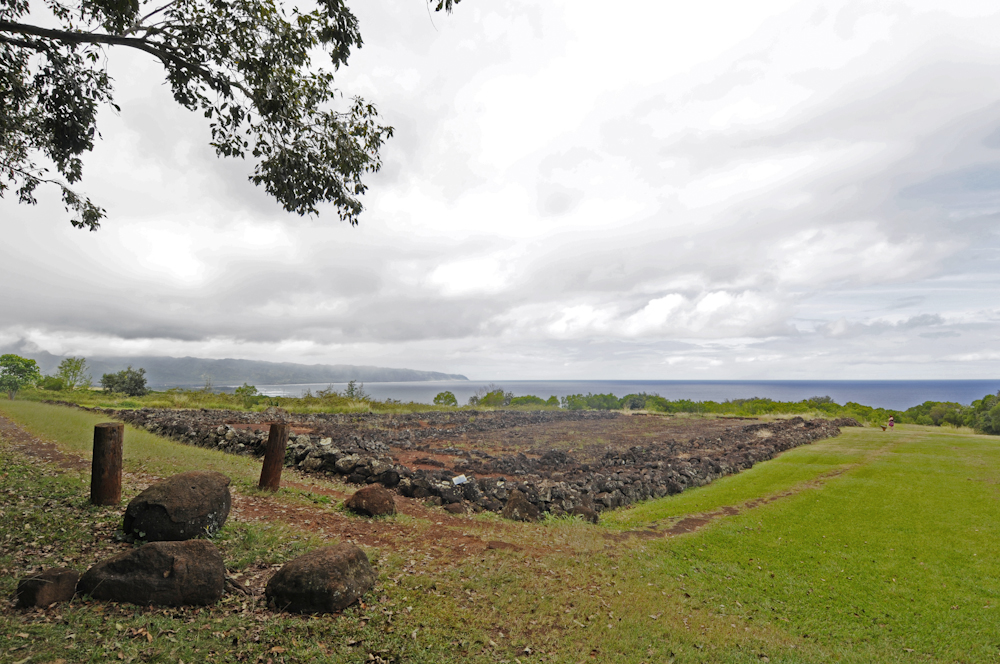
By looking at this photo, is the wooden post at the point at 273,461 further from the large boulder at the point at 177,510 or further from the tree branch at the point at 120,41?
the tree branch at the point at 120,41

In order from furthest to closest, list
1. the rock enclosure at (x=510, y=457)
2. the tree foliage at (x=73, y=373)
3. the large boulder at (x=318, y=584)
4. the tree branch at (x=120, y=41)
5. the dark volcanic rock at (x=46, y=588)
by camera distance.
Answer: the tree foliage at (x=73, y=373), the rock enclosure at (x=510, y=457), the tree branch at (x=120, y=41), the large boulder at (x=318, y=584), the dark volcanic rock at (x=46, y=588)

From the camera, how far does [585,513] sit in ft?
34.1

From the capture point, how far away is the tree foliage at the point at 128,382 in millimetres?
42719

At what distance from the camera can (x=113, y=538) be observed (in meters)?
5.74

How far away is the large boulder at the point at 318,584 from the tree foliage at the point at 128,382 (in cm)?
4984

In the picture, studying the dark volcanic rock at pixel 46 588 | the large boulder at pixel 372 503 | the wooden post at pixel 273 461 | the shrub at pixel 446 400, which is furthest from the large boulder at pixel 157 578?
the shrub at pixel 446 400

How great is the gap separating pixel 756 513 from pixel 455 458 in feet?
36.7

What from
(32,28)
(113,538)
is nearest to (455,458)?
(113,538)

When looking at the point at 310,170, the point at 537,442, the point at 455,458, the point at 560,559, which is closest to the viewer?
the point at 560,559

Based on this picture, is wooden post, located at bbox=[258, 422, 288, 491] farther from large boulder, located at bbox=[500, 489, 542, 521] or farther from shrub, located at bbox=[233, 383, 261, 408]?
shrub, located at bbox=[233, 383, 261, 408]

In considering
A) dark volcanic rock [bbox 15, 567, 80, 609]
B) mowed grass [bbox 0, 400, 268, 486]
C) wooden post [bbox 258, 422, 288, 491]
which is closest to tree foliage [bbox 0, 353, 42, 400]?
mowed grass [bbox 0, 400, 268, 486]

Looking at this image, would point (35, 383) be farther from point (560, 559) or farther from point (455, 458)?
point (560, 559)

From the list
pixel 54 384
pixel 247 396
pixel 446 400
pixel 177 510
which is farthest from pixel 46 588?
pixel 54 384

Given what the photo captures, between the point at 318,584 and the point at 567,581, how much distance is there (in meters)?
3.49
